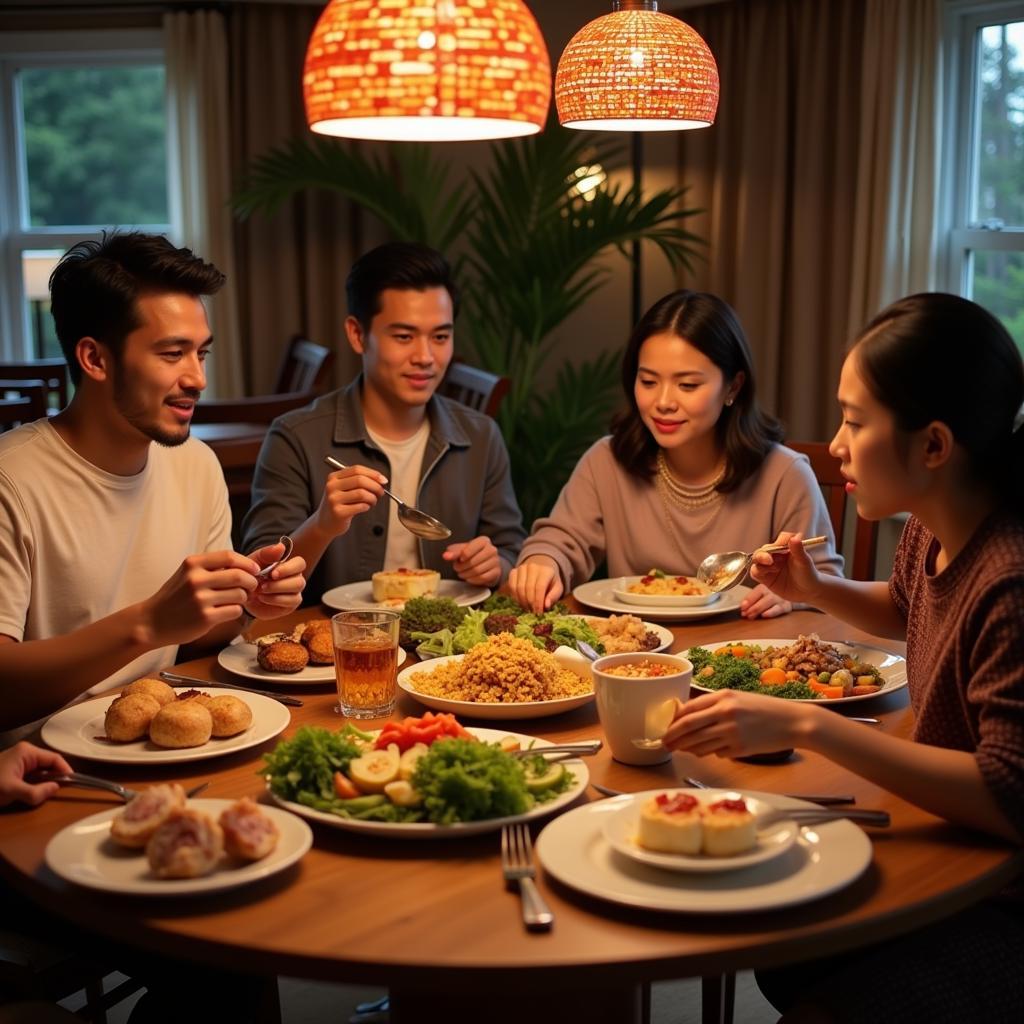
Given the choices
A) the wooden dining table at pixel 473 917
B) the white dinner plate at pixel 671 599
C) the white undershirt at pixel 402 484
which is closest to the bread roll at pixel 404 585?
the white dinner plate at pixel 671 599

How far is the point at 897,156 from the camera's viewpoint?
429 cm

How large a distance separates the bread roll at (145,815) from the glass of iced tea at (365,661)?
1.33ft

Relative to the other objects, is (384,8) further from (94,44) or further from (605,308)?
(94,44)

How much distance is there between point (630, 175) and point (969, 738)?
410 centimetres

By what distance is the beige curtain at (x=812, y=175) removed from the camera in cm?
428

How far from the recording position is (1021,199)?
4.24 meters

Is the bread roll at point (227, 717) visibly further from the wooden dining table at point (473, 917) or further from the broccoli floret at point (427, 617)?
the broccoli floret at point (427, 617)

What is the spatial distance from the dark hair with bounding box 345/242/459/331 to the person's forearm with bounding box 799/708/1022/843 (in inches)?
65.2

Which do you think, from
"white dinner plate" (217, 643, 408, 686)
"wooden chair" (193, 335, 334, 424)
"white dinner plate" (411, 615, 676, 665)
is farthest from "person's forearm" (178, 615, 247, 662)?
"wooden chair" (193, 335, 334, 424)

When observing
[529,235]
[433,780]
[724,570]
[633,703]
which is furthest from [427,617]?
[529,235]

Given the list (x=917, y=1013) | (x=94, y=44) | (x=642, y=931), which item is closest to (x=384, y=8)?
(x=642, y=931)

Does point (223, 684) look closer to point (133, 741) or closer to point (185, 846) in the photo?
point (133, 741)

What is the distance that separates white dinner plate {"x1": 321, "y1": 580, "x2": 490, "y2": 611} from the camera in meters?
2.31

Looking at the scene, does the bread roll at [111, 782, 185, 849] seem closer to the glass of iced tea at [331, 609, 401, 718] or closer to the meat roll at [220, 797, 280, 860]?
the meat roll at [220, 797, 280, 860]
